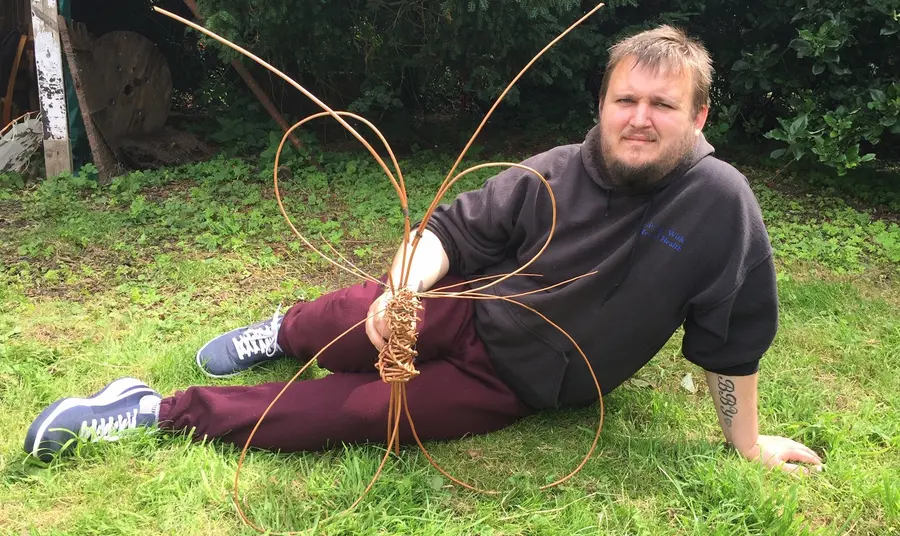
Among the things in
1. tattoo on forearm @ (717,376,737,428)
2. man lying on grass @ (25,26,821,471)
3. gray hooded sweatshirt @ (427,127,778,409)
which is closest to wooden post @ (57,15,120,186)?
man lying on grass @ (25,26,821,471)

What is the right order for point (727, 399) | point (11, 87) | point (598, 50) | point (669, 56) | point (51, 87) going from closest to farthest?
A: 1. point (669, 56)
2. point (727, 399)
3. point (51, 87)
4. point (598, 50)
5. point (11, 87)

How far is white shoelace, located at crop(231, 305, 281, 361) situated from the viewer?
7.96 feet

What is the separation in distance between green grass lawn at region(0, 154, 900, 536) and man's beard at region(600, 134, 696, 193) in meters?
0.84

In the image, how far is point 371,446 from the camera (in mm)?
1995

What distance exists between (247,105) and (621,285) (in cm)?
476

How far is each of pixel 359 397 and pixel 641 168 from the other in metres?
1.05

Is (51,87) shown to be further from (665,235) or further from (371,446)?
(665,235)

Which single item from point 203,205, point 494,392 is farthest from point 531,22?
point 494,392

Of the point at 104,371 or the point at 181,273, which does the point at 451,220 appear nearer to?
the point at 104,371

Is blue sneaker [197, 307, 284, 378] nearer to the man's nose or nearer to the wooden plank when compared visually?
the man's nose

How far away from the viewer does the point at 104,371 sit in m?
2.45

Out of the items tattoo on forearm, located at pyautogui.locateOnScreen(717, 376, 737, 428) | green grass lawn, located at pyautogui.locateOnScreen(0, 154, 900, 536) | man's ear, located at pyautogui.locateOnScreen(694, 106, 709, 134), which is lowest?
green grass lawn, located at pyautogui.locateOnScreen(0, 154, 900, 536)

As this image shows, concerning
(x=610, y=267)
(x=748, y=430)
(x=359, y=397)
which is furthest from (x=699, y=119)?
(x=359, y=397)

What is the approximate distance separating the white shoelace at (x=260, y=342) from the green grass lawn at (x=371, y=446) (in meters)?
0.09
